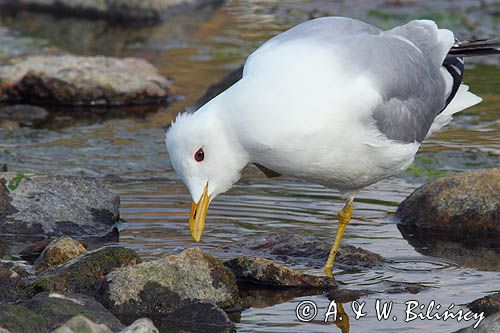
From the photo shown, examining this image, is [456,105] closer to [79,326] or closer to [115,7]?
[79,326]

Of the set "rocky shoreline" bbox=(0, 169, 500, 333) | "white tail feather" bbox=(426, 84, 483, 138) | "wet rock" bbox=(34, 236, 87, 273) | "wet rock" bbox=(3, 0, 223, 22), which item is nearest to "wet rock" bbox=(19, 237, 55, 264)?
"rocky shoreline" bbox=(0, 169, 500, 333)

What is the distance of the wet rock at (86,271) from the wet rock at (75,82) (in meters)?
5.64

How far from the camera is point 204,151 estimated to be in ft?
19.4

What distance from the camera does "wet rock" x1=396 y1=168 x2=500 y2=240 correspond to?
7.68 m

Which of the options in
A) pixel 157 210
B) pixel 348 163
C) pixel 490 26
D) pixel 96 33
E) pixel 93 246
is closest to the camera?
pixel 348 163

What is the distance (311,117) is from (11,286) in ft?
6.23

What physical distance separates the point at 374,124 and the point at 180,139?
3.83 ft

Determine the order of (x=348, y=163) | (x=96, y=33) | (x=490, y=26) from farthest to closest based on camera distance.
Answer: (x=96, y=33)
(x=490, y=26)
(x=348, y=163)

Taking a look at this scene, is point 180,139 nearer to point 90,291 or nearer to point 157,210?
point 90,291

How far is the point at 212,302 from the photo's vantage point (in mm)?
6004

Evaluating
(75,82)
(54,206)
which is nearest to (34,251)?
(54,206)

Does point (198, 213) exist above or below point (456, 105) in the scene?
below

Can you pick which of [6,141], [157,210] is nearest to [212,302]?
[157,210]

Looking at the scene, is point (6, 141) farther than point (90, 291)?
Yes
